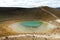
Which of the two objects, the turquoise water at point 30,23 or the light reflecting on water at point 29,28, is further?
the turquoise water at point 30,23

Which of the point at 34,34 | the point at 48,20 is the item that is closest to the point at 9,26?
the point at 34,34

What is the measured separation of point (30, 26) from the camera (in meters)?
1.28

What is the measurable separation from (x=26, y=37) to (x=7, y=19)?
0.42 meters

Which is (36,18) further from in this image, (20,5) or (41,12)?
(20,5)

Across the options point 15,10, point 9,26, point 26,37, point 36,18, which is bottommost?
point 26,37

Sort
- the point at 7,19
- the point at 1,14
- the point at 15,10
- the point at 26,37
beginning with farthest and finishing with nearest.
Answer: the point at 15,10
the point at 1,14
the point at 7,19
the point at 26,37

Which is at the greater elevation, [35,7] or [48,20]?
[35,7]

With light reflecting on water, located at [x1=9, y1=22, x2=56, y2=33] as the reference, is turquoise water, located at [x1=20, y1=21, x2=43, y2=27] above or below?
above

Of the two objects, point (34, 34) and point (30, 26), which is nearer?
point (34, 34)

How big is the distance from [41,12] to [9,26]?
498 millimetres

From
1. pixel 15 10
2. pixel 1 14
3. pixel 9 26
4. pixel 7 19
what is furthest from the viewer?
pixel 15 10

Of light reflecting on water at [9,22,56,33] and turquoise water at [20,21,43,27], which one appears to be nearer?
light reflecting on water at [9,22,56,33]

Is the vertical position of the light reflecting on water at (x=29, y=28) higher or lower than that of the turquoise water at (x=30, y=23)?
lower

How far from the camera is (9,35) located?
1077 mm
